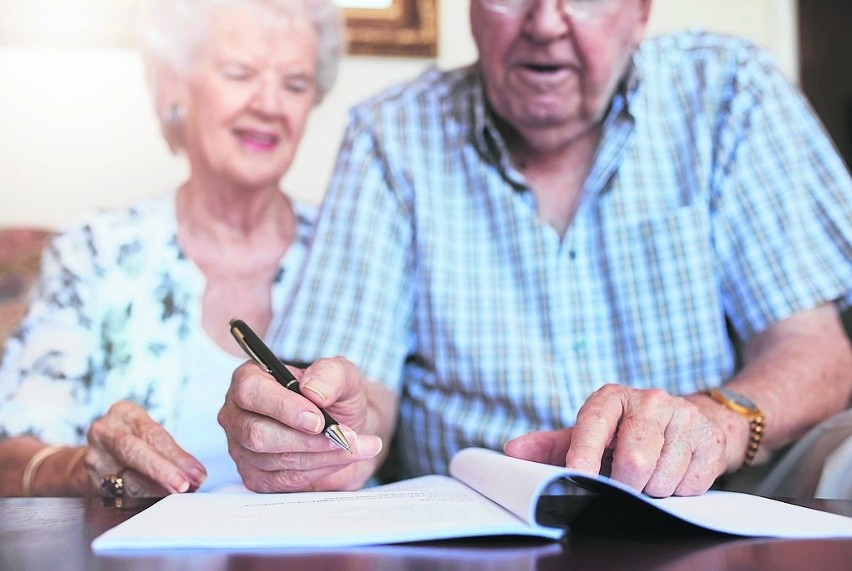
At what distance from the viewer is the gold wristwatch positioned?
105 cm

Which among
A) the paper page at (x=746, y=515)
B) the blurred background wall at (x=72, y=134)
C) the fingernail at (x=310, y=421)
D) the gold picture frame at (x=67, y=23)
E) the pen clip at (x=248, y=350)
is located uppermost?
the gold picture frame at (x=67, y=23)

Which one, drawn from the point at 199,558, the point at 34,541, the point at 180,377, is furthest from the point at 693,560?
the point at 180,377

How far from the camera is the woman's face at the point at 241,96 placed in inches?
56.2

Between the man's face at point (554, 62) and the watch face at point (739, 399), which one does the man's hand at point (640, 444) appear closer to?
the watch face at point (739, 399)

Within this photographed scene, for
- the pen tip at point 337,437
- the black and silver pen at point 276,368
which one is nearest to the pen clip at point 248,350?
the black and silver pen at point 276,368

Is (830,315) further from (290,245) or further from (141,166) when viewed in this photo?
(141,166)

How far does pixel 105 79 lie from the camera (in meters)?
1.45

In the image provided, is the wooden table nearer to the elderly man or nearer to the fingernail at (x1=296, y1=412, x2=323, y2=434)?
the fingernail at (x1=296, y1=412, x2=323, y2=434)

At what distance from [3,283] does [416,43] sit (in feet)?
2.62

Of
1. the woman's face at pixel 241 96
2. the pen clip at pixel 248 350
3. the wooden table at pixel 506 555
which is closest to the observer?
the wooden table at pixel 506 555

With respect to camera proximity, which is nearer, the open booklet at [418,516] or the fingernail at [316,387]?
the open booklet at [418,516]

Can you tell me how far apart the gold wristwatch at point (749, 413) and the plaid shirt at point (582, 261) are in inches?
10.1

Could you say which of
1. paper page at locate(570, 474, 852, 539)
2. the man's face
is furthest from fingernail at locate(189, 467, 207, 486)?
the man's face

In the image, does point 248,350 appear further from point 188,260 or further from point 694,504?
point 188,260
